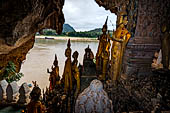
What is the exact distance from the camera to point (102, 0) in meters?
7.52

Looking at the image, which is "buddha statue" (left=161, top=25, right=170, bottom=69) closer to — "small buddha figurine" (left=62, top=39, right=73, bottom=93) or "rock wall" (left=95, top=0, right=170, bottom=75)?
"rock wall" (left=95, top=0, right=170, bottom=75)

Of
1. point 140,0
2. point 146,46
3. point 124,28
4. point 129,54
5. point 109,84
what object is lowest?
point 109,84

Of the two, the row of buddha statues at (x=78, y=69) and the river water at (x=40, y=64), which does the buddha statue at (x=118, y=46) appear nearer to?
the row of buddha statues at (x=78, y=69)

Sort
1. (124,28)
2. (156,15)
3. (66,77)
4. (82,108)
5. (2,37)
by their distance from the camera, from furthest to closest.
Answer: (124,28), (156,15), (66,77), (82,108), (2,37)

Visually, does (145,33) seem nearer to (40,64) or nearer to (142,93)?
(142,93)

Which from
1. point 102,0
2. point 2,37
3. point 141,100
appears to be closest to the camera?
point 2,37

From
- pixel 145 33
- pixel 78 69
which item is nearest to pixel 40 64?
pixel 78 69

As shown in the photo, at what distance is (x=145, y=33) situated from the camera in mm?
4613

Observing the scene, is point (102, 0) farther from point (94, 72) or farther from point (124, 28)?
point (94, 72)

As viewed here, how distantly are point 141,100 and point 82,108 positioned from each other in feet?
7.87

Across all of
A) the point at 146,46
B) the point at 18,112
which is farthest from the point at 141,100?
the point at 18,112

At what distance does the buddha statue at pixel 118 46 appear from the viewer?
4.91 m

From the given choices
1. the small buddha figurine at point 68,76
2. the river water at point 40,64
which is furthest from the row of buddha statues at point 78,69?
the river water at point 40,64

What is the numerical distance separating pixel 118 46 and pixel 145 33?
118 cm
